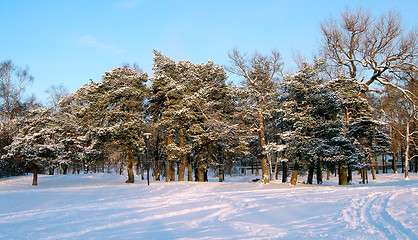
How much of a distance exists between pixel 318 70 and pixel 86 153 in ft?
80.5

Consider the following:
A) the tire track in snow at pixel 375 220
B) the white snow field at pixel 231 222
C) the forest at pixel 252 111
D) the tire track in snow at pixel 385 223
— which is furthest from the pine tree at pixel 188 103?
the tire track in snow at pixel 385 223

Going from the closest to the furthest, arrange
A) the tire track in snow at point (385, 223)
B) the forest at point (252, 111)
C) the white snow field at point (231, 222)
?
the tire track in snow at point (385, 223)
the white snow field at point (231, 222)
the forest at point (252, 111)

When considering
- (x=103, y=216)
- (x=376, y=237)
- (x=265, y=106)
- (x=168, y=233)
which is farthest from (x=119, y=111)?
(x=376, y=237)

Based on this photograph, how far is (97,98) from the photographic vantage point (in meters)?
25.1

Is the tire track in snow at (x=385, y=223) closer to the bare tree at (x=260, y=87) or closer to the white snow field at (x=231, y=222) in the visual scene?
the white snow field at (x=231, y=222)

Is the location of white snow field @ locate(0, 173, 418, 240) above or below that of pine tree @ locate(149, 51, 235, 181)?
below

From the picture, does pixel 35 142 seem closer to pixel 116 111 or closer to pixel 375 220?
pixel 116 111

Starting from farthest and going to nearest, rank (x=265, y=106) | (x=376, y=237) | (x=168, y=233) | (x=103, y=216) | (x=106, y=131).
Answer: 1. (x=106, y=131)
2. (x=265, y=106)
3. (x=103, y=216)
4. (x=168, y=233)
5. (x=376, y=237)

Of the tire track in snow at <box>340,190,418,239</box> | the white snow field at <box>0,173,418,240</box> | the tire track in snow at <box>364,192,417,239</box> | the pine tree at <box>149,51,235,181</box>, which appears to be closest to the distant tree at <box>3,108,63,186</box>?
the pine tree at <box>149,51,235,181</box>

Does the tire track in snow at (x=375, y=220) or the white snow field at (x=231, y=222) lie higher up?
the tire track in snow at (x=375, y=220)

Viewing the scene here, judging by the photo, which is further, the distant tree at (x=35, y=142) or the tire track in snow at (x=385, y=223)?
the distant tree at (x=35, y=142)

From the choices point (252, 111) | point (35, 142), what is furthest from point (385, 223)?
point (35, 142)

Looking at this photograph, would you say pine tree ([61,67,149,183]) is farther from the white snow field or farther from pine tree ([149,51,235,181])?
the white snow field

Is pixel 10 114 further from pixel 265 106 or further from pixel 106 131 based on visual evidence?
pixel 265 106
